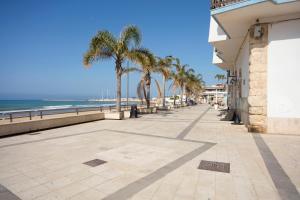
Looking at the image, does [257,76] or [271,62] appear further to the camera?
[257,76]

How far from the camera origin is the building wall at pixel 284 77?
332 inches

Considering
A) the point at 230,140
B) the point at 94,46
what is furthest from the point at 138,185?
the point at 94,46

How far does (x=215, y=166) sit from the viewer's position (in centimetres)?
484

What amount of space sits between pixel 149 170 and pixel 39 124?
8.10m

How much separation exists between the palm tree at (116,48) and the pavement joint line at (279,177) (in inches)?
441

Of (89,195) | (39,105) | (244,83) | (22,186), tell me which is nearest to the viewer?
(89,195)

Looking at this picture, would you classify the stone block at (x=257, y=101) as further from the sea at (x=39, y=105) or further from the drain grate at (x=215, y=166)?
the sea at (x=39, y=105)

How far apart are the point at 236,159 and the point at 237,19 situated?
20.9ft

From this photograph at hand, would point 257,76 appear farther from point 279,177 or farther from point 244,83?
point 279,177

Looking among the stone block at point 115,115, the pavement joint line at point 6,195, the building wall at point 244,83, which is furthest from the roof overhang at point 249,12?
the stone block at point 115,115

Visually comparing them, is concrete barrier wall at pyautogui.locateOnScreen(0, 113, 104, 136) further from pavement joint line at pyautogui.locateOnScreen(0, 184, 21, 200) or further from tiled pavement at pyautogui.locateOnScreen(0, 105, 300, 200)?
pavement joint line at pyautogui.locateOnScreen(0, 184, 21, 200)

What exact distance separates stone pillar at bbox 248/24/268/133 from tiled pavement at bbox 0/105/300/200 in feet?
5.19

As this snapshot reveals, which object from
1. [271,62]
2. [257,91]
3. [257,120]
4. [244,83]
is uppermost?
[271,62]

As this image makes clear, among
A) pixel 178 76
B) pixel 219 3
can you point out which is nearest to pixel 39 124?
pixel 219 3
